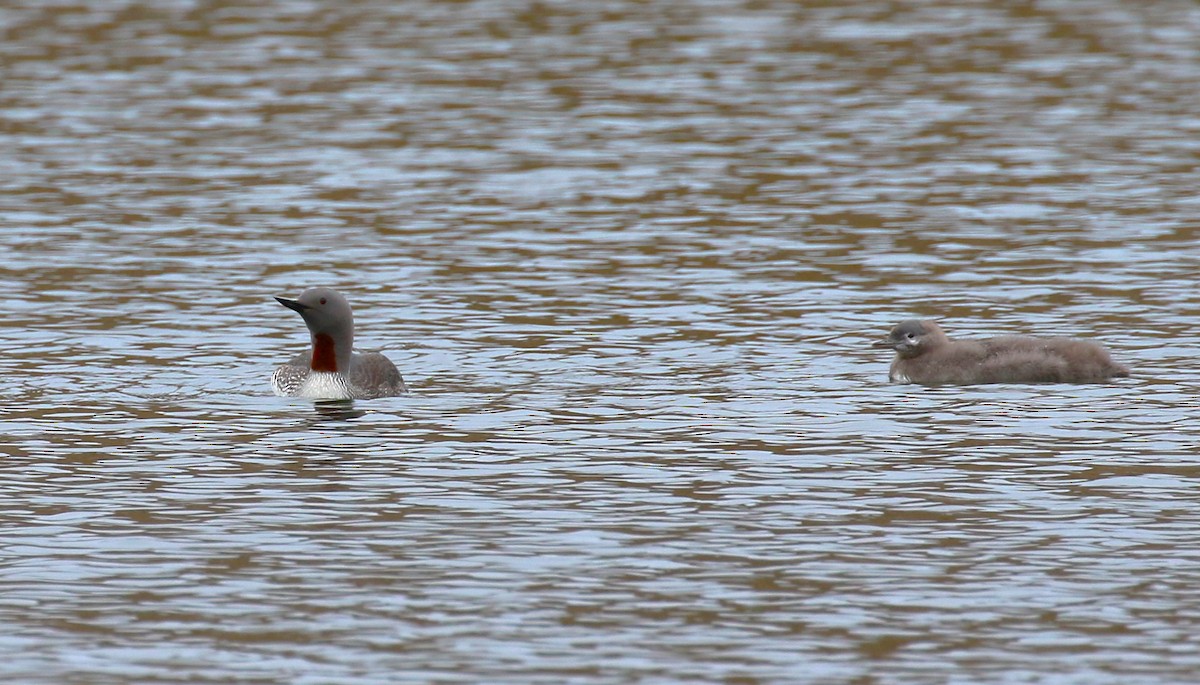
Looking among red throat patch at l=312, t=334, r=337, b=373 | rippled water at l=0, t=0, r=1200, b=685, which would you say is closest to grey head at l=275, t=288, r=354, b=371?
red throat patch at l=312, t=334, r=337, b=373

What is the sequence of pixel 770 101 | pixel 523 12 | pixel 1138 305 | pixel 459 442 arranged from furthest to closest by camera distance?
pixel 523 12 < pixel 770 101 < pixel 1138 305 < pixel 459 442

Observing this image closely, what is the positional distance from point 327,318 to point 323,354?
0.38 meters

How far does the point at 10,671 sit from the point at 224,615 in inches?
48.5

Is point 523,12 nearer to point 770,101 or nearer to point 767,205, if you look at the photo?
point 770,101

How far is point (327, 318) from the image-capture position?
1853 cm

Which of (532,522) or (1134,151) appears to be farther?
(1134,151)

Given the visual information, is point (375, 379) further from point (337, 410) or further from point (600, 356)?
point (600, 356)

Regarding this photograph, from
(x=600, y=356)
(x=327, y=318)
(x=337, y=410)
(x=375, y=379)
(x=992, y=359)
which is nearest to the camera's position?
(x=337, y=410)

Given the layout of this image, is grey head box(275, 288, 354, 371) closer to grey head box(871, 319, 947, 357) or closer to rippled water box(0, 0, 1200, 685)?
rippled water box(0, 0, 1200, 685)

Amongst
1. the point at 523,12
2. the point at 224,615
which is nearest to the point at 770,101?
the point at 523,12

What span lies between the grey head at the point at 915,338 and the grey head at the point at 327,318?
439 cm

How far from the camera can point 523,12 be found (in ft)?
143

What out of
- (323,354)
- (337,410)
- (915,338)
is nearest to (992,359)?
(915,338)

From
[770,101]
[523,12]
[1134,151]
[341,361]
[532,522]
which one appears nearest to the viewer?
[532,522]
